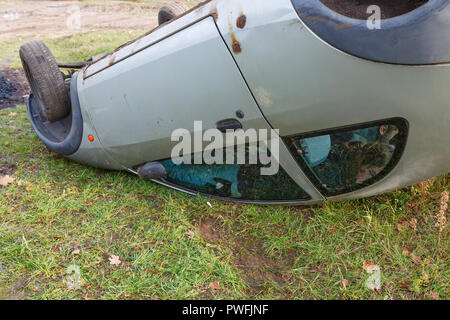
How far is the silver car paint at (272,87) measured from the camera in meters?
1.86

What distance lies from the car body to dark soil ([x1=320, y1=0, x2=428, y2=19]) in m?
0.29

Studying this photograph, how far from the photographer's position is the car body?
1785 millimetres

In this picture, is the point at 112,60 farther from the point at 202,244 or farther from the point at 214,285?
the point at 214,285

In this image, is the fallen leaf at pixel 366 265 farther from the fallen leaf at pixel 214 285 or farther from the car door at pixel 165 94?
the car door at pixel 165 94

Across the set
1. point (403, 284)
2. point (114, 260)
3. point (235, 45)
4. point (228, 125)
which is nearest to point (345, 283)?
point (403, 284)

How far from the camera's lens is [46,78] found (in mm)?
2848

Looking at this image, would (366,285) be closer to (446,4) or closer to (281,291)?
(281,291)

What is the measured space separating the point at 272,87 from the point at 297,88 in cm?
14

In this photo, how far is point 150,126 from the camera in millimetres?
2447

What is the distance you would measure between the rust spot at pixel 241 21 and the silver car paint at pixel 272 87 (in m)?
0.02

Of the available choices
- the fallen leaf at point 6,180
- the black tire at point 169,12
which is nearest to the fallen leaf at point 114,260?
the fallen leaf at point 6,180

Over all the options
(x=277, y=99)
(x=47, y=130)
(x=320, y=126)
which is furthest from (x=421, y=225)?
(x=47, y=130)

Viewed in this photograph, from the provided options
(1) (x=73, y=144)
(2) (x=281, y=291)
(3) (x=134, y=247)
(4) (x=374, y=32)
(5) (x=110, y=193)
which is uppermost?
(4) (x=374, y=32)

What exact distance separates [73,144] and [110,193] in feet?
1.59
